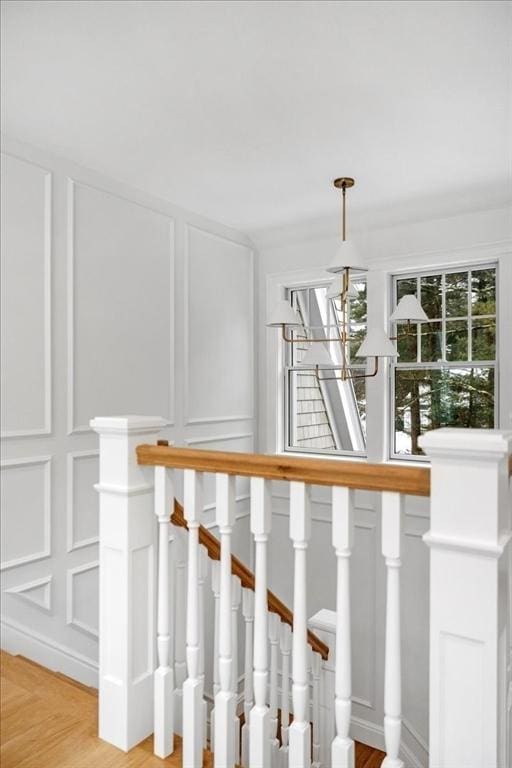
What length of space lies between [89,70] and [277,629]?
7.93ft

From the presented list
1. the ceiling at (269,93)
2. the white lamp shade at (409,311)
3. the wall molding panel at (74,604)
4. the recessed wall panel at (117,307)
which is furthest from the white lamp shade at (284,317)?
the wall molding panel at (74,604)

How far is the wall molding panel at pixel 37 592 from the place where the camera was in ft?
8.80

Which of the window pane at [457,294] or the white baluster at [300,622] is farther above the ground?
the window pane at [457,294]

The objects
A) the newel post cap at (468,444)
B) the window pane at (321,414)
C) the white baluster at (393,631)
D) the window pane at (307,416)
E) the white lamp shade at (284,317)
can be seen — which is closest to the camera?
the newel post cap at (468,444)

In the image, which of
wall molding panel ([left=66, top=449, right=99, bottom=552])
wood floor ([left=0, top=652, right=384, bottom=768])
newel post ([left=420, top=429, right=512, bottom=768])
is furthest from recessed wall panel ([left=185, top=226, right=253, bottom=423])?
newel post ([left=420, top=429, right=512, bottom=768])

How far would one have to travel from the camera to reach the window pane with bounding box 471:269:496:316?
12.2ft

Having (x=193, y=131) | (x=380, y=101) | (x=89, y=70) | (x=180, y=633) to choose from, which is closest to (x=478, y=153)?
(x=380, y=101)

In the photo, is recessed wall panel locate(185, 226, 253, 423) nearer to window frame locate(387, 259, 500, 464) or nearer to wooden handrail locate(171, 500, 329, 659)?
window frame locate(387, 259, 500, 464)

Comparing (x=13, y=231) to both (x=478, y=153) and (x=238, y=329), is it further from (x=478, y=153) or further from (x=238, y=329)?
(x=478, y=153)

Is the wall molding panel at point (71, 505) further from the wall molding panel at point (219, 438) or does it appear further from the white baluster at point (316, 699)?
the white baluster at point (316, 699)

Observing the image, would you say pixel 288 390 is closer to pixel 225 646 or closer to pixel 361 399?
pixel 361 399

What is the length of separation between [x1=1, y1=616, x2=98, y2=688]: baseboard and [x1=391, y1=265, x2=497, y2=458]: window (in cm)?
247

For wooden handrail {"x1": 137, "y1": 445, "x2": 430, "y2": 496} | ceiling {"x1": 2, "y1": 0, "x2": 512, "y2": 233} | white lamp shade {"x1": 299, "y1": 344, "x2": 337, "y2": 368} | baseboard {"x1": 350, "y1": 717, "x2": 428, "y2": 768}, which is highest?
ceiling {"x1": 2, "y1": 0, "x2": 512, "y2": 233}

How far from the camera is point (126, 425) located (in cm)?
145
